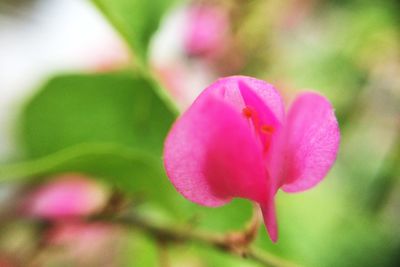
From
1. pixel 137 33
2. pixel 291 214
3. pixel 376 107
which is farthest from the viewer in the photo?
pixel 376 107

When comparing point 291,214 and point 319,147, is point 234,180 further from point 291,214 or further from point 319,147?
point 291,214

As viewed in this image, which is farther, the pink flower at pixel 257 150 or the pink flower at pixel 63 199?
the pink flower at pixel 63 199

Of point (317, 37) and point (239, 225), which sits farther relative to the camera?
point (317, 37)

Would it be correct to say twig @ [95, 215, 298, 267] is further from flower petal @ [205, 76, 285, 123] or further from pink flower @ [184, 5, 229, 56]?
pink flower @ [184, 5, 229, 56]

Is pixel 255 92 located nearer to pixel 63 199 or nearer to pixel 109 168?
pixel 109 168

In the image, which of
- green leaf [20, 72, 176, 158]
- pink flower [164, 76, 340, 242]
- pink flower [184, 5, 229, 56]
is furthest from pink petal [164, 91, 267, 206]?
pink flower [184, 5, 229, 56]

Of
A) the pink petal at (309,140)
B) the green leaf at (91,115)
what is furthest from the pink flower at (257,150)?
the green leaf at (91,115)

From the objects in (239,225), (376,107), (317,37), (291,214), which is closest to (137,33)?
(239,225)

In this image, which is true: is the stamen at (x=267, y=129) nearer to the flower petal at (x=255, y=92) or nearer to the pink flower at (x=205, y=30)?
the flower petal at (x=255, y=92)
